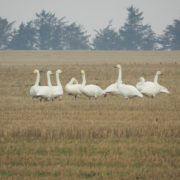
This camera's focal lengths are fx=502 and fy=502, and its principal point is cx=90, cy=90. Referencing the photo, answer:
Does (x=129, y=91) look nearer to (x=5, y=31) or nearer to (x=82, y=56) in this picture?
(x=82, y=56)

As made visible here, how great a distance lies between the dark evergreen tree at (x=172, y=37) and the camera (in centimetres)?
8056

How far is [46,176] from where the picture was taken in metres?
7.17

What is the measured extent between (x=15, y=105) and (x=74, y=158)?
7.52 metres

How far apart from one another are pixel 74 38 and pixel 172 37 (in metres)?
16.6

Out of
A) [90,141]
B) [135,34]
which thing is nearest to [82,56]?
[135,34]

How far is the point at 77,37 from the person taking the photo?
283 feet

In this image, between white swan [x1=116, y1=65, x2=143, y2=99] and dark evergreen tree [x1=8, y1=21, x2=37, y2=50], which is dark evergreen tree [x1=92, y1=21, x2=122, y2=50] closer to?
dark evergreen tree [x1=8, y1=21, x2=37, y2=50]

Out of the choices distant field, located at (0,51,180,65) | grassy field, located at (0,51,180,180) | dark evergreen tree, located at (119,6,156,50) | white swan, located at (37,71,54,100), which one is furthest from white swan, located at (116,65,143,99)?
dark evergreen tree, located at (119,6,156,50)

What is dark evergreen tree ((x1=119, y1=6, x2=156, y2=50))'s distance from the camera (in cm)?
8012

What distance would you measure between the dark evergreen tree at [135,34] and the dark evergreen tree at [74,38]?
317 inches

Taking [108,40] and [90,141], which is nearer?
[90,141]

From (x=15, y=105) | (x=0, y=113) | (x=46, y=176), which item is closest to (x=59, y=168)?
(x=46, y=176)

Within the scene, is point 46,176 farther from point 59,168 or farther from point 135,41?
point 135,41

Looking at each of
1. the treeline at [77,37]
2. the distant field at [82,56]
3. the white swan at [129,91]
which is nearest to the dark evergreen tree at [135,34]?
the treeline at [77,37]
